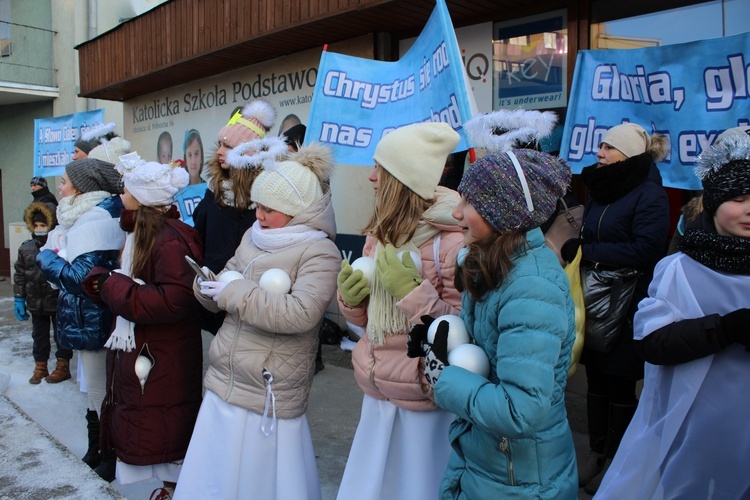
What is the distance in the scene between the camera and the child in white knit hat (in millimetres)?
2809

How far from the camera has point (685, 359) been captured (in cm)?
198

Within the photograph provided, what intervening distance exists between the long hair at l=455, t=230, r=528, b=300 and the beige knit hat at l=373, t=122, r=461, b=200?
2.02 feet

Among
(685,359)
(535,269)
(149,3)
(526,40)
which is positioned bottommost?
(685,359)

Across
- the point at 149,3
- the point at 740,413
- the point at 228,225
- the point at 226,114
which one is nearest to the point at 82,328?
the point at 228,225

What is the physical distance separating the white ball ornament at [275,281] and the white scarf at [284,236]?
17cm

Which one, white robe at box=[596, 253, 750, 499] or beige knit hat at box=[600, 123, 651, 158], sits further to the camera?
beige knit hat at box=[600, 123, 651, 158]

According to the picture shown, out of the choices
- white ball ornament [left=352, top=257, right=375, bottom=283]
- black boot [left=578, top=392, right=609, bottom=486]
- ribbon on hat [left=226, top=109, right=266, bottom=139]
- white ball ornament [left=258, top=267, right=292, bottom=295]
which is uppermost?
ribbon on hat [left=226, top=109, right=266, bottom=139]

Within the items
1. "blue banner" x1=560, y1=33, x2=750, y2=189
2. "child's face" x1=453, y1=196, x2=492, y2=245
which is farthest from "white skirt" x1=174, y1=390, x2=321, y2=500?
"blue banner" x1=560, y1=33, x2=750, y2=189

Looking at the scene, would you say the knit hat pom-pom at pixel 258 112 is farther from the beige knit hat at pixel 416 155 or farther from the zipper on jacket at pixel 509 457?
the zipper on jacket at pixel 509 457

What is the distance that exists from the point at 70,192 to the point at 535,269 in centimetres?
339

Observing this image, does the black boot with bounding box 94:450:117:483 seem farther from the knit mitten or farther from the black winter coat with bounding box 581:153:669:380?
the black winter coat with bounding box 581:153:669:380

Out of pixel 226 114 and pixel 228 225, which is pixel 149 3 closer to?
pixel 226 114

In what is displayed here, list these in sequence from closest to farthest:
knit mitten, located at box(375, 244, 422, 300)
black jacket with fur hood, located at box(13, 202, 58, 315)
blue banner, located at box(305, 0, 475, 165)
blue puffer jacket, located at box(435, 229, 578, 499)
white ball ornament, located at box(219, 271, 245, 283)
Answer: blue puffer jacket, located at box(435, 229, 578, 499), knit mitten, located at box(375, 244, 422, 300), white ball ornament, located at box(219, 271, 245, 283), blue banner, located at box(305, 0, 475, 165), black jacket with fur hood, located at box(13, 202, 58, 315)

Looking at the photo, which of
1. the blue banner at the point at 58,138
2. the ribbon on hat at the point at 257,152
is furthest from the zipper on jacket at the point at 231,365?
the blue banner at the point at 58,138
